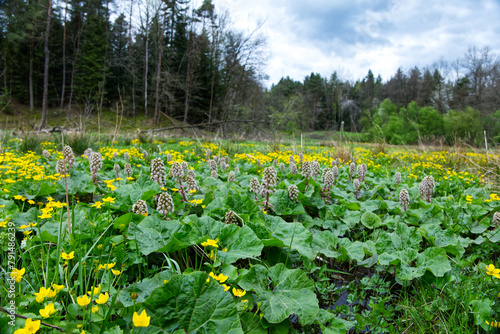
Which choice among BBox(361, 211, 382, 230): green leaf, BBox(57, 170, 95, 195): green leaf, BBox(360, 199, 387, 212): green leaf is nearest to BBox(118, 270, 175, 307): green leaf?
BBox(57, 170, 95, 195): green leaf

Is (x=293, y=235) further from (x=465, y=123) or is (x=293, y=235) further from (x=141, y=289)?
(x=465, y=123)

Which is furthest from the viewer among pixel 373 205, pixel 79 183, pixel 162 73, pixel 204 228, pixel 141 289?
pixel 162 73

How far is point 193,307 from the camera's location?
992 mm

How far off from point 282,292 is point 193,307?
42 cm

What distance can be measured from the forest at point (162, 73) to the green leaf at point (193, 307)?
19.1 m

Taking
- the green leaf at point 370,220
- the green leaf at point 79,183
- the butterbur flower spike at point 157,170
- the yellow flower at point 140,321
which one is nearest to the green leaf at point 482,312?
the green leaf at point 370,220

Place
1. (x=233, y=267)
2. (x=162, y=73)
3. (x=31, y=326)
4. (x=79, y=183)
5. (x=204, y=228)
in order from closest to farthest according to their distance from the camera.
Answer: (x=31, y=326) → (x=233, y=267) → (x=204, y=228) → (x=79, y=183) → (x=162, y=73)

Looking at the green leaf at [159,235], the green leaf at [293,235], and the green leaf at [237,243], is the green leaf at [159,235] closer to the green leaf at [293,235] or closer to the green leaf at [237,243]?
the green leaf at [237,243]

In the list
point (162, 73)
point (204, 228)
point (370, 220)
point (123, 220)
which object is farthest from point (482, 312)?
point (162, 73)

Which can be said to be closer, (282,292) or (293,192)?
(282,292)

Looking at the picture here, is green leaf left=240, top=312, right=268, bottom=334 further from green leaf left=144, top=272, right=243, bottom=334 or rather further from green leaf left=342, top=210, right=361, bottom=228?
green leaf left=342, top=210, right=361, bottom=228

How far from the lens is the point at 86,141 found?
18.7 feet

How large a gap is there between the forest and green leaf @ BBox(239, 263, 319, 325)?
62.0 ft

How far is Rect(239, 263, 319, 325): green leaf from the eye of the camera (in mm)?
1099
